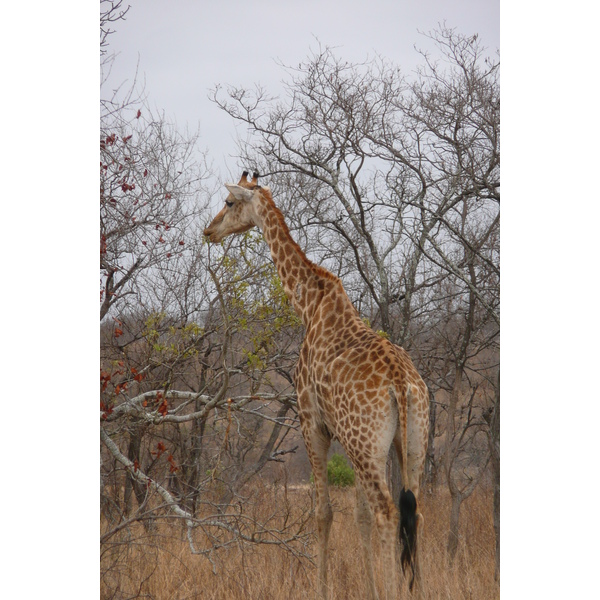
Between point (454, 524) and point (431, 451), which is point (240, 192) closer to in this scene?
point (454, 524)

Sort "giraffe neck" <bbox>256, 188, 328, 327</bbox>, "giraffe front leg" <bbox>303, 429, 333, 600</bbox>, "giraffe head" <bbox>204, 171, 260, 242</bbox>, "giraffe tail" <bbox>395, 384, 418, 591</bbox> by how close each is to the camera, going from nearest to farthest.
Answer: "giraffe tail" <bbox>395, 384, 418, 591</bbox> < "giraffe front leg" <bbox>303, 429, 333, 600</bbox> < "giraffe neck" <bbox>256, 188, 328, 327</bbox> < "giraffe head" <bbox>204, 171, 260, 242</bbox>

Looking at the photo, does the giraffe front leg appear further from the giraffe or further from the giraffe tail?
the giraffe tail

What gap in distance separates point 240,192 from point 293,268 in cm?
50

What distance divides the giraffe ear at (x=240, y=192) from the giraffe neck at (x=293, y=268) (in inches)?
2.7

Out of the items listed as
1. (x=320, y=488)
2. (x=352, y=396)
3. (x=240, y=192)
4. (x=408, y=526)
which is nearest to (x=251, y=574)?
(x=320, y=488)

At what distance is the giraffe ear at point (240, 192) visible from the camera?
393 centimetres

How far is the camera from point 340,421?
3.37 meters

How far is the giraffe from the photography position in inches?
125

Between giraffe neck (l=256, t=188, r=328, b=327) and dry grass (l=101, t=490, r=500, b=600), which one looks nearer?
dry grass (l=101, t=490, r=500, b=600)

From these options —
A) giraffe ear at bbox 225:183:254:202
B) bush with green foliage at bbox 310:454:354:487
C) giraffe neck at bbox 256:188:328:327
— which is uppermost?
giraffe ear at bbox 225:183:254:202

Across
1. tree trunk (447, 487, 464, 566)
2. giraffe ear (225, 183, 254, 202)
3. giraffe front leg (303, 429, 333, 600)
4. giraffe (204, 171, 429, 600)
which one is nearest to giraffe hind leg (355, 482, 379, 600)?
giraffe (204, 171, 429, 600)

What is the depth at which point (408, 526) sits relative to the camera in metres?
3.16
